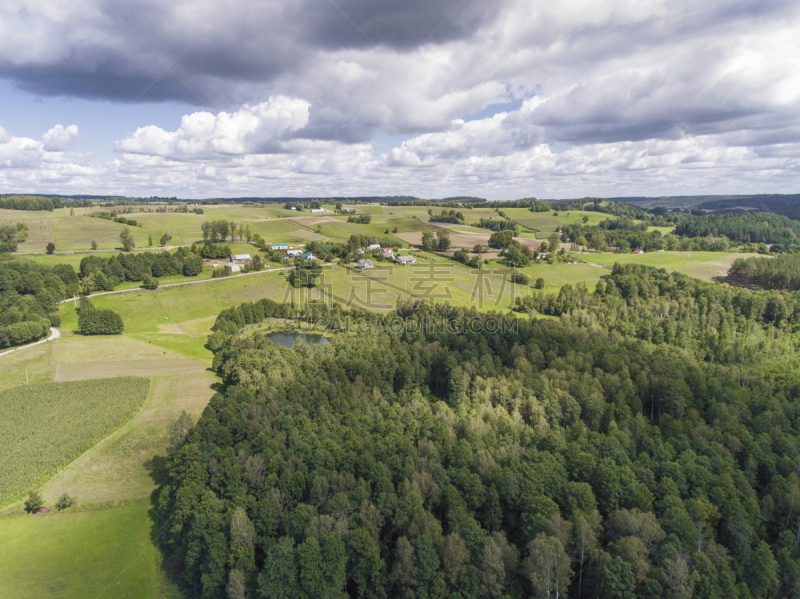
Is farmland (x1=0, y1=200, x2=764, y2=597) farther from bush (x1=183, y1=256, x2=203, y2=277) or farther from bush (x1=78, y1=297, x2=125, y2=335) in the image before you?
bush (x1=183, y1=256, x2=203, y2=277)

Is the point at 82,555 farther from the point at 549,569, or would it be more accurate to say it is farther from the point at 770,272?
the point at 770,272

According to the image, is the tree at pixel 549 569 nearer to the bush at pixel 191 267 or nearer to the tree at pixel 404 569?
the tree at pixel 404 569

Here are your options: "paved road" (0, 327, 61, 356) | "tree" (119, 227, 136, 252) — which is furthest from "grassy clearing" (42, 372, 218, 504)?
"tree" (119, 227, 136, 252)

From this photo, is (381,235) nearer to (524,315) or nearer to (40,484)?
(524,315)

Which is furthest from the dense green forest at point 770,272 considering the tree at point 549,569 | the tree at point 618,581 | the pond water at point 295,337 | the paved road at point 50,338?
the paved road at point 50,338

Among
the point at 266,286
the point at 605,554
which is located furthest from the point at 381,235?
the point at 605,554
